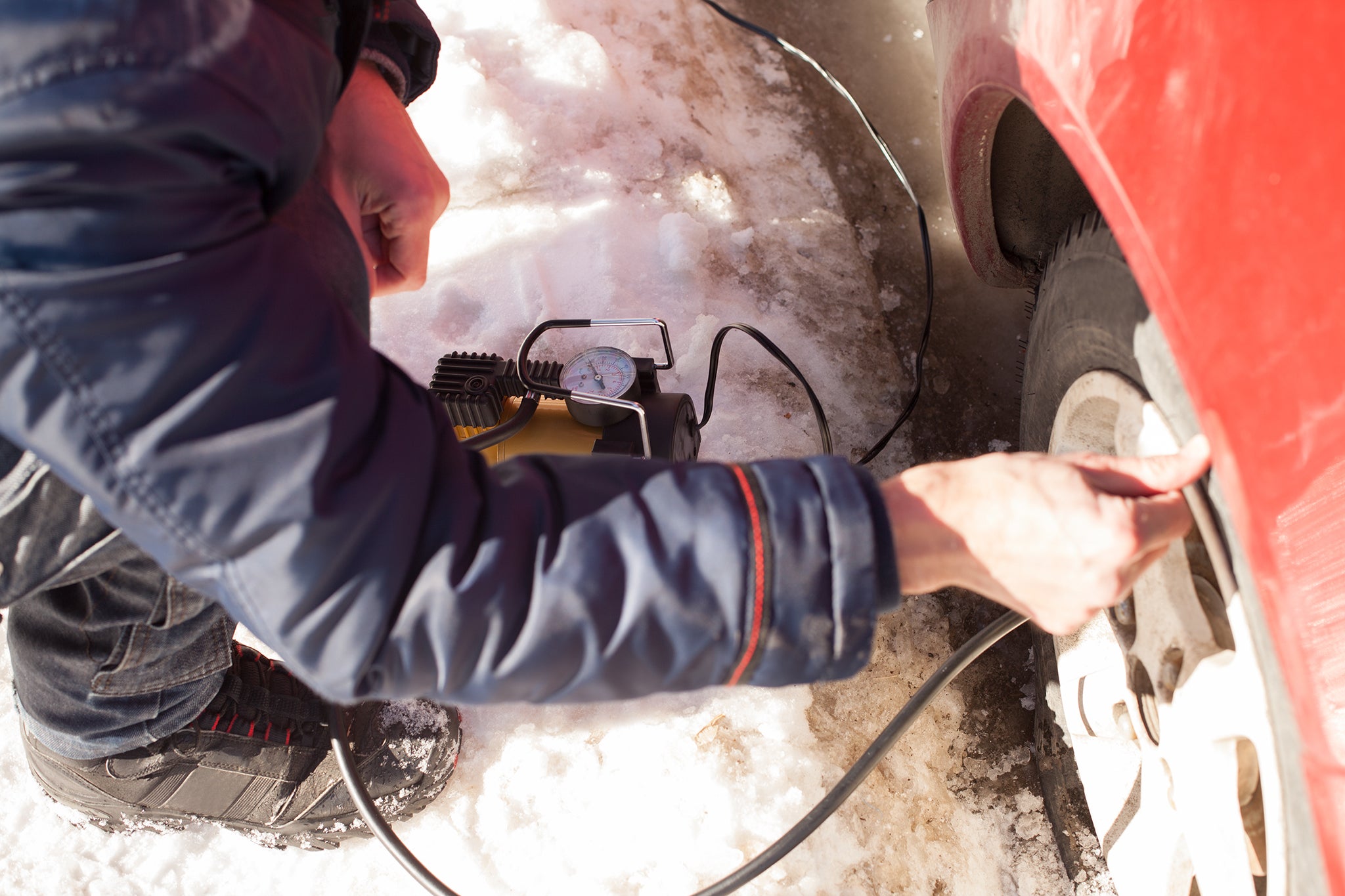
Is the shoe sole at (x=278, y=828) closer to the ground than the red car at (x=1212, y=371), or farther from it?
closer to the ground

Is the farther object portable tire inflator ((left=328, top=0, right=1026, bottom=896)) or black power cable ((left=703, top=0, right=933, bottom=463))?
black power cable ((left=703, top=0, right=933, bottom=463))

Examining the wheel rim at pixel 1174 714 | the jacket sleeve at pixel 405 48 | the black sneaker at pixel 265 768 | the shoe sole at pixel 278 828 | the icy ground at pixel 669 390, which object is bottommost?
the shoe sole at pixel 278 828

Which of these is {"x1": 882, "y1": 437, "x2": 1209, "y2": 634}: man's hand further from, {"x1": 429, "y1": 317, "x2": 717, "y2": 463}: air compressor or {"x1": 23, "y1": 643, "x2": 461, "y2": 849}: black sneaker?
{"x1": 23, "y1": 643, "x2": 461, "y2": 849}: black sneaker

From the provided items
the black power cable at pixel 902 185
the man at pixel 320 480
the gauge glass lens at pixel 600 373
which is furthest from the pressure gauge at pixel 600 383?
the black power cable at pixel 902 185

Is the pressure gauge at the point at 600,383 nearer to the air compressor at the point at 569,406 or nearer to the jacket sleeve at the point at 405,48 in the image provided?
the air compressor at the point at 569,406

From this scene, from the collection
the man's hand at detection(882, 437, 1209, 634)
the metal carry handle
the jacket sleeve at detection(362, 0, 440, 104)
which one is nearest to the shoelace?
the metal carry handle

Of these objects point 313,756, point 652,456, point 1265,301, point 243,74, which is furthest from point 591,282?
point 1265,301

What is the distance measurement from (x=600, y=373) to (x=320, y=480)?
2.55 ft

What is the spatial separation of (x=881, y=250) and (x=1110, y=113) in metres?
1.23

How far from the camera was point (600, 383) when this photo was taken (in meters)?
1.31

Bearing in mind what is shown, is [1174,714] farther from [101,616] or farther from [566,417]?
[101,616]

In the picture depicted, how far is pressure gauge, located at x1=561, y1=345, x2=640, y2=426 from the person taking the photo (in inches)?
49.4

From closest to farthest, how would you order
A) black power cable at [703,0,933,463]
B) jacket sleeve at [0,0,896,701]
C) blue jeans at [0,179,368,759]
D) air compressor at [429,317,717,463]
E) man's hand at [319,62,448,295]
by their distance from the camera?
jacket sleeve at [0,0,896,701] → blue jeans at [0,179,368,759] → man's hand at [319,62,448,295] → air compressor at [429,317,717,463] → black power cable at [703,0,933,463]

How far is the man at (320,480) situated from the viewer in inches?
20.7
